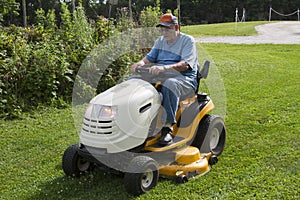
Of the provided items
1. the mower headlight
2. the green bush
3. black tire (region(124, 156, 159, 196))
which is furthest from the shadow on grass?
the green bush

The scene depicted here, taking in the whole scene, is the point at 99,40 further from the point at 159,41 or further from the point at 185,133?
the point at 185,133

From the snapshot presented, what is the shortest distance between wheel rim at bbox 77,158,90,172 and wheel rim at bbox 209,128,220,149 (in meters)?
1.34

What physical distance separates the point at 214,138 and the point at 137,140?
4.09ft

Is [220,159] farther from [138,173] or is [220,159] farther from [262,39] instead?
[262,39]

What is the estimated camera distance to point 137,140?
3529 mm

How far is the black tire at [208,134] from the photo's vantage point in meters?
4.18

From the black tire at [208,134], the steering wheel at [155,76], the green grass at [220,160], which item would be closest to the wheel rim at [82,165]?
the green grass at [220,160]

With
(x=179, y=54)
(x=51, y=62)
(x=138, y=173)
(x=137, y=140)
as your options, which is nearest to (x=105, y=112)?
(x=137, y=140)

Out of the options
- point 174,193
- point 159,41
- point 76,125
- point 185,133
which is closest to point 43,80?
point 76,125

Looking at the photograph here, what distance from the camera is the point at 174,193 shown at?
11.7 feet

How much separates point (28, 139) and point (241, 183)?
2.70 meters

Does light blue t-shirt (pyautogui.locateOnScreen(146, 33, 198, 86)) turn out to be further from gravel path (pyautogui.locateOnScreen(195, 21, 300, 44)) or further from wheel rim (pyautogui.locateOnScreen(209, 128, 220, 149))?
gravel path (pyautogui.locateOnScreen(195, 21, 300, 44))

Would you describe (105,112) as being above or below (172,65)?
below

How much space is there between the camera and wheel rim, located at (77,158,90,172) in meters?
3.87
